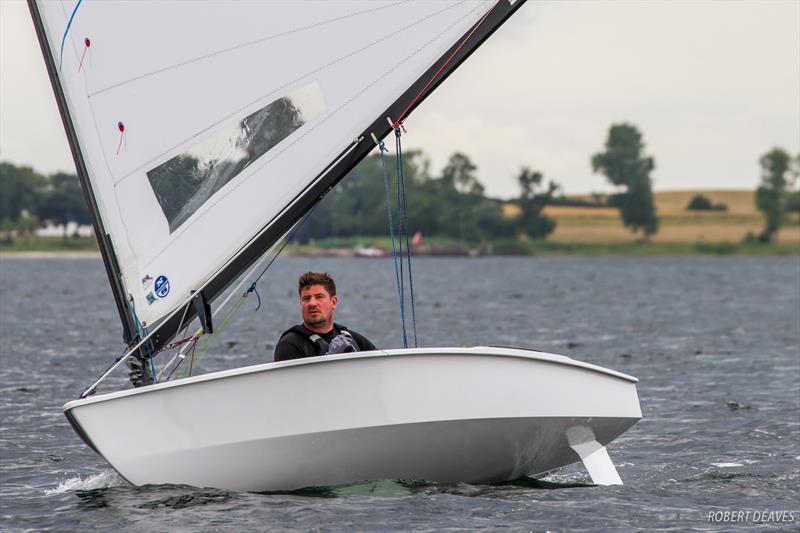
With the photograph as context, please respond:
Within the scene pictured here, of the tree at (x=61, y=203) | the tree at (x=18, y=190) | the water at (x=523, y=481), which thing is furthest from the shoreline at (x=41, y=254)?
the water at (x=523, y=481)

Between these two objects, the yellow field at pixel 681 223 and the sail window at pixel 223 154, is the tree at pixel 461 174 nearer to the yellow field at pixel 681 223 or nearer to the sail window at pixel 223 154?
the yellow field at pixel 681 223

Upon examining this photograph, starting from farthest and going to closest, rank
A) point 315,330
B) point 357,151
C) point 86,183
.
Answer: point 86,183 → point 315,330 → point 357,151

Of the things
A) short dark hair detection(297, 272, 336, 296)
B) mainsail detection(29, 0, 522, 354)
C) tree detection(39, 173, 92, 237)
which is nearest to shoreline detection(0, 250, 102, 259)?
tree detection(39, 173, 92, 237)

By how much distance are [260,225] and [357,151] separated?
2.99ft

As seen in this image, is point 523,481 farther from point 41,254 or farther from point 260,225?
A: point 41,254

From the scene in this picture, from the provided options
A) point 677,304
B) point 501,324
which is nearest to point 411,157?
point 677,304

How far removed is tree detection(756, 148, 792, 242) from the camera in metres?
162

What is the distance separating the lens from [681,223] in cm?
16500

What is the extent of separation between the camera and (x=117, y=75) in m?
9.66

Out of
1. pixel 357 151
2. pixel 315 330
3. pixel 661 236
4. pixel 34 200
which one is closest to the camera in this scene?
pixel 357 151

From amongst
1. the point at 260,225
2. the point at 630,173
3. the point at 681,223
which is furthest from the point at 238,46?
the point at 630,173

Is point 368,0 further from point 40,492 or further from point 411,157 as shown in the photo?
point 411,157

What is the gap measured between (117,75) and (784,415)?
957cm

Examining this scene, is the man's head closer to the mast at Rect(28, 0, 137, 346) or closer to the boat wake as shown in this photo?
the mast at Rect(28, 0, 137, 346)
